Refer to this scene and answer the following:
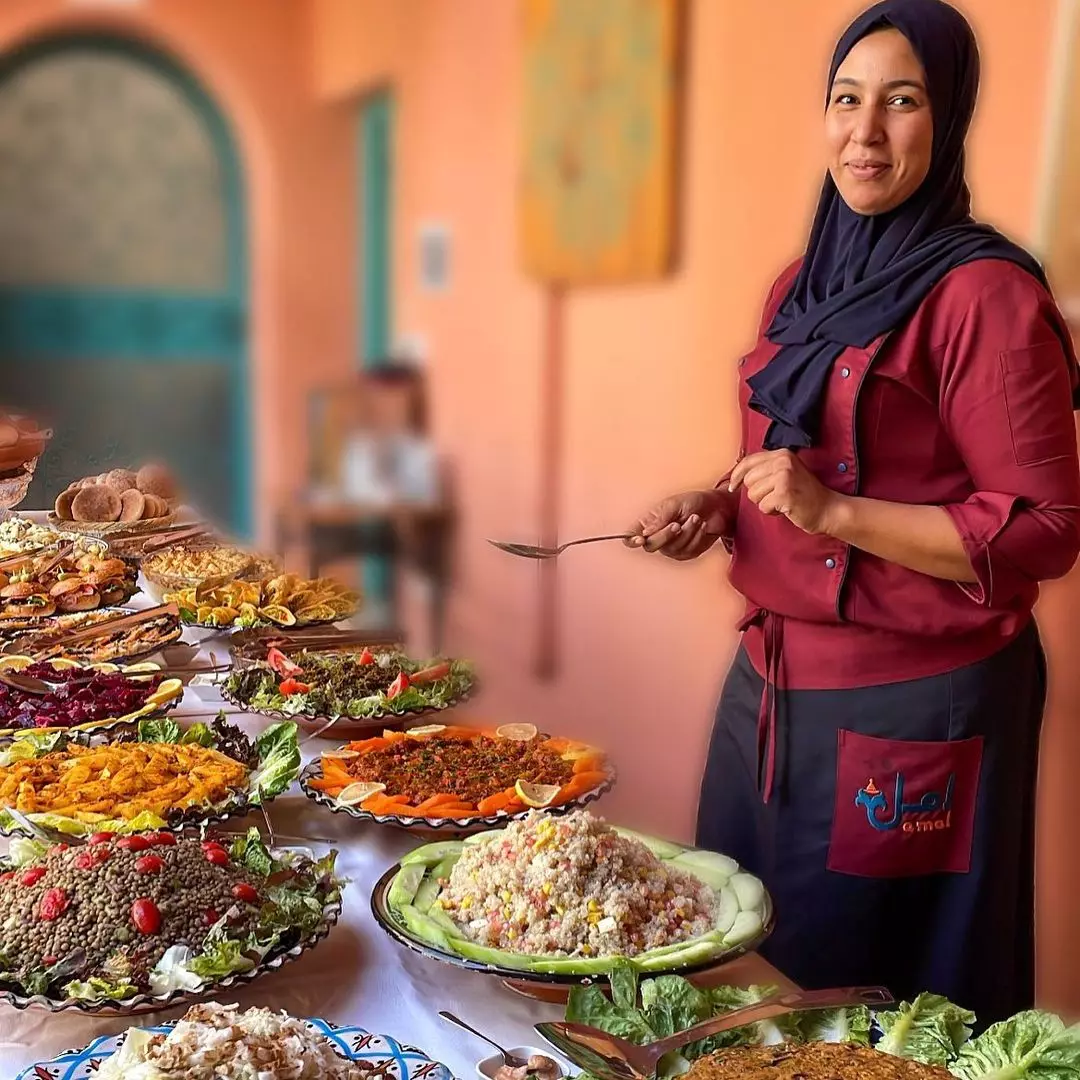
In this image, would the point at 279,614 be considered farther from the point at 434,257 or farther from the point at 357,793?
the point at 434,257

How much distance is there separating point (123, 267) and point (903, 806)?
906 mm

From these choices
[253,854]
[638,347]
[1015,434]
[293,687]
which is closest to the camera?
[253,854]

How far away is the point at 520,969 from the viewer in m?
0.83

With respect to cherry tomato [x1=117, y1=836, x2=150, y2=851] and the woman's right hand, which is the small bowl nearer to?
cherry tomato [x1=117, y1=836, x2=150, y2=851]

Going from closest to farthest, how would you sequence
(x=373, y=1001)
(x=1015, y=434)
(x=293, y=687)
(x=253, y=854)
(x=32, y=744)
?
(x=373, y=1001)
(x=253, y=854)
(x=1015, y=434)
(x=32, y=744)
(x=293, y=687)

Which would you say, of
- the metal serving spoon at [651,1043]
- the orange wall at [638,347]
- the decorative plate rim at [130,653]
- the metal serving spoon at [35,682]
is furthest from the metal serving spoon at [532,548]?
the metal serving spoon at [651,1043]

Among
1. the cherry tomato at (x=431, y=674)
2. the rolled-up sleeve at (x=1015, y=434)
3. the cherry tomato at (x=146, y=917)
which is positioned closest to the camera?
the cherry tomato at (x=146, y=917)

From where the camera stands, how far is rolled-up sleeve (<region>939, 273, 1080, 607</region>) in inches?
42.2

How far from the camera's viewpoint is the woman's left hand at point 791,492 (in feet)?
3.55

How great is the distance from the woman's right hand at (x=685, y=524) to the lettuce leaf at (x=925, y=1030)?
562 mm

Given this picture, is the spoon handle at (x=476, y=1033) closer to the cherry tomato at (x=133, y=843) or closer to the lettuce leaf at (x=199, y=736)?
the cherry tomato at (x=133, y=843)

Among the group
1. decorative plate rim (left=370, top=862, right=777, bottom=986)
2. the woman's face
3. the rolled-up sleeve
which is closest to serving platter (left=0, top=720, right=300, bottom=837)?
decorative plate rim (left=370, top=862, right=777, bottom=986)

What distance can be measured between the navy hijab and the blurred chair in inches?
14.0

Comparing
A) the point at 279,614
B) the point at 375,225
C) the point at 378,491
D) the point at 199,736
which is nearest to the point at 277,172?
the point at 375,225
